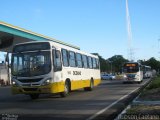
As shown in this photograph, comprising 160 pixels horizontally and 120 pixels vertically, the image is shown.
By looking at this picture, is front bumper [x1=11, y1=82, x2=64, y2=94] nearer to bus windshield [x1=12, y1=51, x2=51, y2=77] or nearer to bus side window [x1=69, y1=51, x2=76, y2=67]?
bus windshield [x1=12, y1=51, x2=51, y2=77]

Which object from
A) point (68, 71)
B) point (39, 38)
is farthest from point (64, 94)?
point (39, 38)

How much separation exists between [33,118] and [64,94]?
916 cm

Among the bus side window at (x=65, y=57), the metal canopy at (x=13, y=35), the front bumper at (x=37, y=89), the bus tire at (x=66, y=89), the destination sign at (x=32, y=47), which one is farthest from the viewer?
the metal canopy at (x=13, y=35)

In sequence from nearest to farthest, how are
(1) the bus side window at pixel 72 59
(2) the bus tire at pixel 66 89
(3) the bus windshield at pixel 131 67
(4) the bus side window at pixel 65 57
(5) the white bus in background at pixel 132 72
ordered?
(2) the bus tire at pixel 66 89 → (4) the bus side window at pixel 65 57 → (1) the bus side window at pixel 72 59 → (5) the white bus in background at pixel 132 72 → (3) the bus windshield at pixel 131 67

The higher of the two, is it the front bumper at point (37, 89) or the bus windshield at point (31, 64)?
the bus windshield at point (31, 64)

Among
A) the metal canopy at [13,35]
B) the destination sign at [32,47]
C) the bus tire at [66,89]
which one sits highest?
the metal canopy at [13,35]

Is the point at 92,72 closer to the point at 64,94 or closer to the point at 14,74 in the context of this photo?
the point at 64,94

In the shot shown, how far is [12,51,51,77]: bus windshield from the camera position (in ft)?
64.6

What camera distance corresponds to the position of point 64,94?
2183cm

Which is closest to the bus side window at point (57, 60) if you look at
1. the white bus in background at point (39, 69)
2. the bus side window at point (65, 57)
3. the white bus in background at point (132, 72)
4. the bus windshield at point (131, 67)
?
the white bus in background at point (39, 69)

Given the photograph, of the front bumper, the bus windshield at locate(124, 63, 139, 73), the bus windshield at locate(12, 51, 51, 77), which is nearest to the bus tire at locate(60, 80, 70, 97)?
the front bumper

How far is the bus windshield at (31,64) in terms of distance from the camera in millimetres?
19681

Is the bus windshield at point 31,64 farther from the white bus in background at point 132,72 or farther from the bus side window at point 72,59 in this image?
the white bus in background at point 132,72

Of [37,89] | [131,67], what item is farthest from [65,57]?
[131,67]
